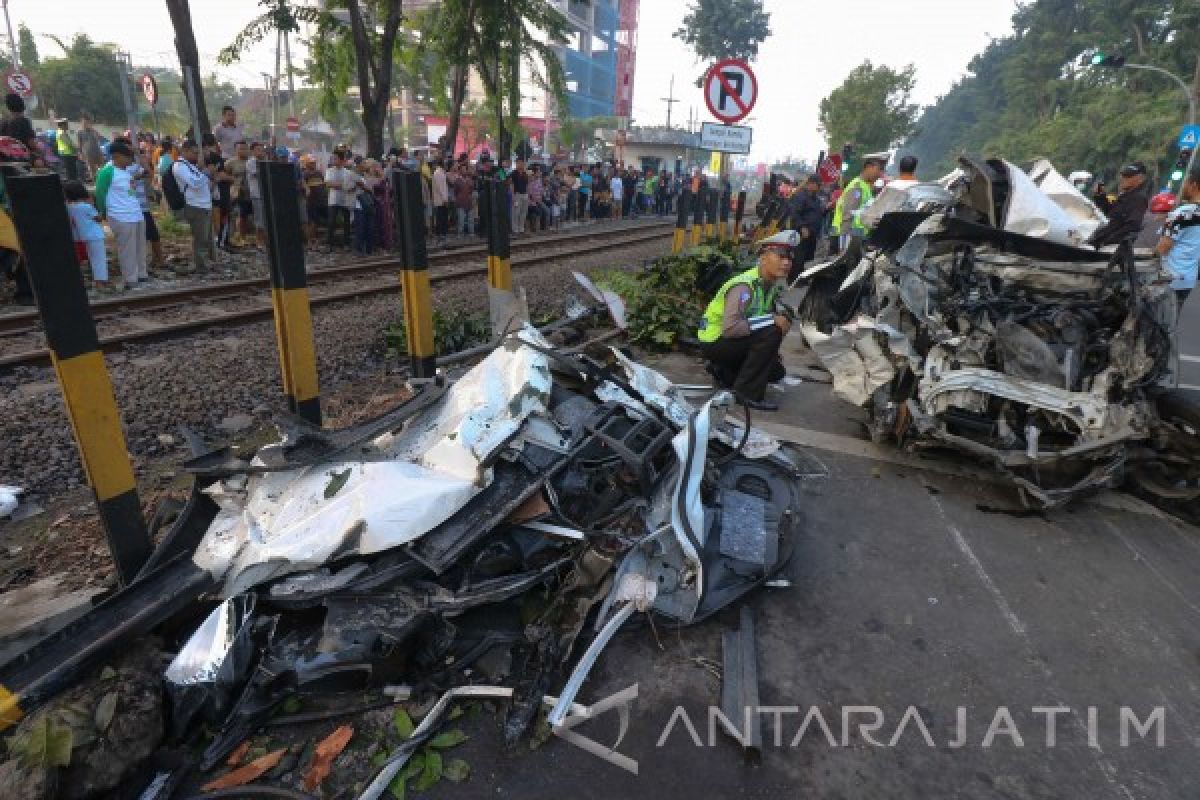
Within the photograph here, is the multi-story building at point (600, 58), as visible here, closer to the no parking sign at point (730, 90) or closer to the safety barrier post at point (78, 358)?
the no parking sign at point (730, 90)

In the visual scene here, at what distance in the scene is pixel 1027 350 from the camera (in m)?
3.92

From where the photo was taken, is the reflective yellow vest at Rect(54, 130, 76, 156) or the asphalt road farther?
the reflective yellow vest at Rect(54, 130, 76, 156)

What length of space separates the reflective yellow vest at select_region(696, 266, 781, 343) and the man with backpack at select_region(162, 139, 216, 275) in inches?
323

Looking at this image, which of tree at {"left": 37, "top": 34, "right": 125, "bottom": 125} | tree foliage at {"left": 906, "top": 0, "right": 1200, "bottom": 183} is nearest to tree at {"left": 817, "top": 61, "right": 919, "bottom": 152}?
tree foliage at {"left": 906, "top": 0, "right": 1200, "bottom": 183}

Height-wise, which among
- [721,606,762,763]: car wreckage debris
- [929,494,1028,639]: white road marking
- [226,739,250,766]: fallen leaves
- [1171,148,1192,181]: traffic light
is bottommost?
[929,494,1028,639]: white road marking

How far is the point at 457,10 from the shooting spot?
18.1 meters

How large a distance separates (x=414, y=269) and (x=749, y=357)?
2680mm

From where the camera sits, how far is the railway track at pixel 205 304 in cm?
614

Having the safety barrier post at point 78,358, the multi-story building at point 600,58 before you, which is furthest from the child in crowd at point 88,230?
the multi-story building at point 600,58

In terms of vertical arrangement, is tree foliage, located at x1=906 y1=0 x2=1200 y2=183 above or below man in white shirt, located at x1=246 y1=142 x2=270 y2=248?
above

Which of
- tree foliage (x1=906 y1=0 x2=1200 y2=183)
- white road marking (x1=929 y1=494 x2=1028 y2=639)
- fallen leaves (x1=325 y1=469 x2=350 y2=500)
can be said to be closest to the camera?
fallen leaves (x1=325 y1=469 x2=350 y2=500)

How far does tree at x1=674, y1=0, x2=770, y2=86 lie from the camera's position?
58031 mm

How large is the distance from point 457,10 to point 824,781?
68.3 ft

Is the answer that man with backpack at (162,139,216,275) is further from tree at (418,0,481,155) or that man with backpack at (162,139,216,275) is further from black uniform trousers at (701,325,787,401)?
tree at (418,0,481,155)
